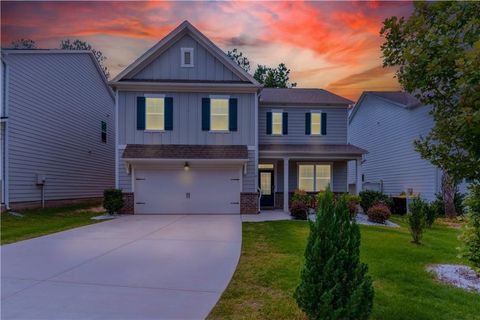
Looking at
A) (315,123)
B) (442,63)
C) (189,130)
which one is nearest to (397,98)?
(315,123)

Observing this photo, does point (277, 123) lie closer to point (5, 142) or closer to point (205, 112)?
point (205, 112)

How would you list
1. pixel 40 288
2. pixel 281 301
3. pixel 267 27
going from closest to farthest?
pixel 281 301, pixel 40 288, pixel 267 27

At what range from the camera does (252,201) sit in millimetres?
15680

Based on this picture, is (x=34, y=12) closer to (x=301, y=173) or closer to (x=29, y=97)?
(x=29, y=97)

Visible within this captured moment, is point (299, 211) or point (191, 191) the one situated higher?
point (191, 191)

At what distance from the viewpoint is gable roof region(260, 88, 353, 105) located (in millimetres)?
18000

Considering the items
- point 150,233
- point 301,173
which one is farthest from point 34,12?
point 301,173

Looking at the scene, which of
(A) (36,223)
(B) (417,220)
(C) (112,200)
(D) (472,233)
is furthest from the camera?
(C) (112,200)

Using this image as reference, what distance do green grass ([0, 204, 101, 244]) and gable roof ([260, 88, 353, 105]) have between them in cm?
1035

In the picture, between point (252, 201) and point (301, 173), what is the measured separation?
12.3 ft

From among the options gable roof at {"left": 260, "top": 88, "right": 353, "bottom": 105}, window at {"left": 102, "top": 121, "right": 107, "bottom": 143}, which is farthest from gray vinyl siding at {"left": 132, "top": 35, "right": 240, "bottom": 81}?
window at {"left": 102, "top": 121, "right": 107, "bottom": 143}

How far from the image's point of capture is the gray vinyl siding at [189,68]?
51.8ft

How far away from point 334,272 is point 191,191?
12655mm

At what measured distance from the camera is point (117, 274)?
5879mm
